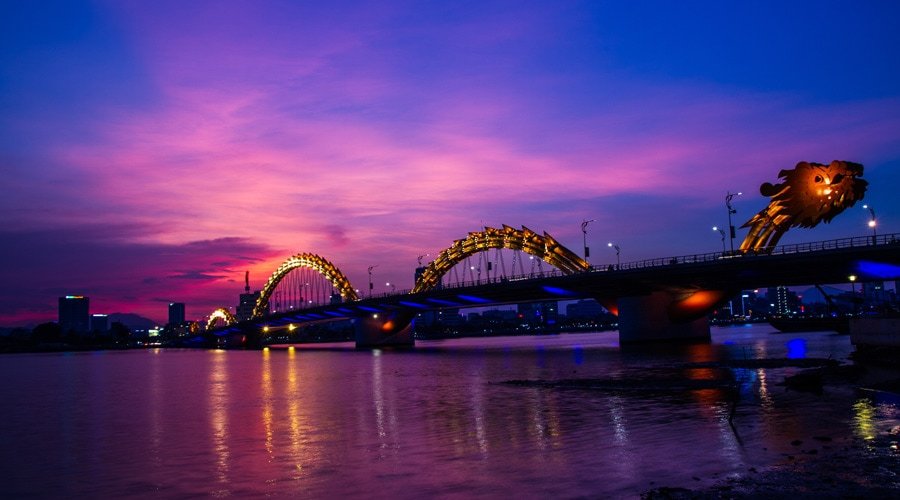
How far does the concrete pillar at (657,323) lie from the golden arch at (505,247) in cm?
1246

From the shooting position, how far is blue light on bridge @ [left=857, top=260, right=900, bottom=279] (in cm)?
6700

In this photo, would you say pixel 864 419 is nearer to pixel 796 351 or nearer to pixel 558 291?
pixel 796 351

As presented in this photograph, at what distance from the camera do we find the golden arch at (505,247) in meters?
116

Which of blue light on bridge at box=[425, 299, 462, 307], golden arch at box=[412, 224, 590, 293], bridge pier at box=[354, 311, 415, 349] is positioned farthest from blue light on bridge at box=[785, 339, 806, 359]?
bridge pier at box=[354, 311, 415, 349]

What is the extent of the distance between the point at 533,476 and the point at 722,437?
22.2ft

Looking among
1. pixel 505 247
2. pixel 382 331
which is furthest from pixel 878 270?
pixel 382 331

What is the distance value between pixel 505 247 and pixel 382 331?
30.7 m

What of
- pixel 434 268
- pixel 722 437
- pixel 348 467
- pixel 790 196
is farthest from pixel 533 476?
pixel 434 268

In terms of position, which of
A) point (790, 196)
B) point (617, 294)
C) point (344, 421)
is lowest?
point (344, 421)

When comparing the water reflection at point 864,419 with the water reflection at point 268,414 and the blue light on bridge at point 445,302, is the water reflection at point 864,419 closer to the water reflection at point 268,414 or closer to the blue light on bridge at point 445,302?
the water reflection at point 268,414

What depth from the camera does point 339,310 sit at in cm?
14450

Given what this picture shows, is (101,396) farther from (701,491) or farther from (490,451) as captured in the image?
(701,491)

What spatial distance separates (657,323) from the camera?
311 feet

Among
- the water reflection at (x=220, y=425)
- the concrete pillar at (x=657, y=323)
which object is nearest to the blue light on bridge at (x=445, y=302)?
the concrete pillar at (x=657, y=323)
